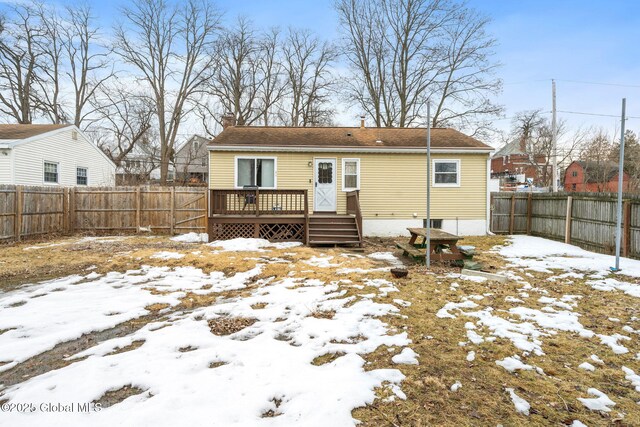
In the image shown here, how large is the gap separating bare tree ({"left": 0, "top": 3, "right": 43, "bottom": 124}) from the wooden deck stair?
25.4 m

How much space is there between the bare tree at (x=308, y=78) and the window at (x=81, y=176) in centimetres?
1536

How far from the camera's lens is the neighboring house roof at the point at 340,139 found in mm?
12344

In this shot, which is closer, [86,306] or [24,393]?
[24,393]

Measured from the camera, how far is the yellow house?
486 inches

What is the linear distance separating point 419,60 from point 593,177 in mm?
24814

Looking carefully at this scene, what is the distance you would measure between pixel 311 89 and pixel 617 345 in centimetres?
2735

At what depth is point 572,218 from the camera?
10.4m

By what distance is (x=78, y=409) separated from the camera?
2.38 metres

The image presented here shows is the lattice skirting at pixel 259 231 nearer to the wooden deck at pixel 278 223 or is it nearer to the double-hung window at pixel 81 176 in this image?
the wooden deck at pixel 278 223

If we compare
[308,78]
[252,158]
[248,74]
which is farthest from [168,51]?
[252,158]

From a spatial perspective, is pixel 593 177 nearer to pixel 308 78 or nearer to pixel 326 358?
pixel 308 78

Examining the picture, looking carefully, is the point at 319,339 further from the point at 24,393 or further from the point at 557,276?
the point at 557,276

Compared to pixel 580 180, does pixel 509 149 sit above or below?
above

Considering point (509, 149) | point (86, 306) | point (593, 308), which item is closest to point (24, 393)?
point (86, 306)
